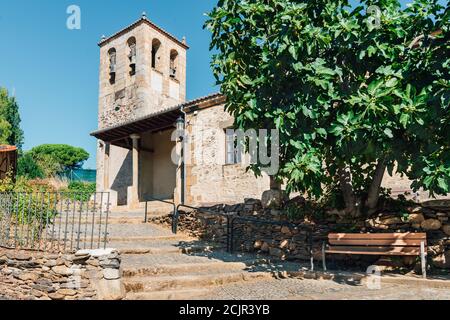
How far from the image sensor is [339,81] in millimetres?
5895

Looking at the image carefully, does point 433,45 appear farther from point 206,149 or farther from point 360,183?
point 206,149

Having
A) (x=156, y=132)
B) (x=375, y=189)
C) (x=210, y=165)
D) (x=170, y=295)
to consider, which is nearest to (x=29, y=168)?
(x=156, y=132)

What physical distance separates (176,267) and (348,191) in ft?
11.0

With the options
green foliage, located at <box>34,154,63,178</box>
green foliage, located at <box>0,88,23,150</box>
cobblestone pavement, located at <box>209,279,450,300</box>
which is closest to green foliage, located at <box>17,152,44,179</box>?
green foliage, located at <box>34,154,63,178</box>

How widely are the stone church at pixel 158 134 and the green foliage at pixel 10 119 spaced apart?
8446 millimetres

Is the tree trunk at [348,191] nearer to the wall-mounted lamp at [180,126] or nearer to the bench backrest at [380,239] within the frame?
the bench backrest at [380,239]

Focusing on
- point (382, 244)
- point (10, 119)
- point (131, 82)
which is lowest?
point (382, 244)

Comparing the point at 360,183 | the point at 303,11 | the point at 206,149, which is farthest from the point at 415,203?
the point at 206,149

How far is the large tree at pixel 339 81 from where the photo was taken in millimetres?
4984

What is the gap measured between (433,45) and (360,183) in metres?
2.75

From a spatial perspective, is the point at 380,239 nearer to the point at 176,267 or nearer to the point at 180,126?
the point at 176,267

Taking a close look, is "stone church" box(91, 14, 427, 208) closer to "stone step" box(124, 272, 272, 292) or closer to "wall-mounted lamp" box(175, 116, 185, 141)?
"wall-mounted lamp" box(175, 116, 185, 141)

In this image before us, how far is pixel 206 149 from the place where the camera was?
13578 millimetres

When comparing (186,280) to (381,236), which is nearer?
(186,280)
